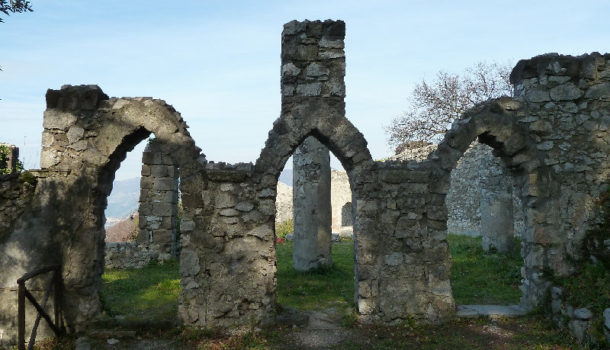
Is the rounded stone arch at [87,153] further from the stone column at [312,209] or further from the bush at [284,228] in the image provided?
the bush at [284,228]

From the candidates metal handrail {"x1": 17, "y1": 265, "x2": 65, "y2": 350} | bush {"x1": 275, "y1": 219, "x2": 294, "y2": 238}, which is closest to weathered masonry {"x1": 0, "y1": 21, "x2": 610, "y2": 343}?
metal handrail {"x1": 17, "y1": 265, "x2": 65, "y2": 350}

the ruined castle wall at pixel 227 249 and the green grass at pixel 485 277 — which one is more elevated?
the ruined castle wall at pixel 227 249

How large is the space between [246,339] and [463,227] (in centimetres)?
1480

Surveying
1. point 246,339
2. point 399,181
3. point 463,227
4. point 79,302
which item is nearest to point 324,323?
point 246,339

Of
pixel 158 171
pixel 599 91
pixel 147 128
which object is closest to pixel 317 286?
pixel 147 128

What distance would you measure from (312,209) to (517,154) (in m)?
5.11

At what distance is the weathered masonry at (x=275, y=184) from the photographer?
6258 millimetres

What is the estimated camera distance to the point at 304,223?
35.2 feet

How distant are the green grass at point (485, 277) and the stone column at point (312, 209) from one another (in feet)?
10.3

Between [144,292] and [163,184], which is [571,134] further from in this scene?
[163,184]

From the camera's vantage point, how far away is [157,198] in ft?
39.4

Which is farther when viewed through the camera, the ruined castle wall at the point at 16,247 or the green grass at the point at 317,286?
the green grass at the point at 317,286

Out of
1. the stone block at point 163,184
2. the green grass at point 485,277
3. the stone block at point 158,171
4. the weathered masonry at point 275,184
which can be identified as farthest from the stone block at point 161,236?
the green grass at point 485,277

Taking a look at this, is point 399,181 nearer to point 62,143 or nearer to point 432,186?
point 432,186
